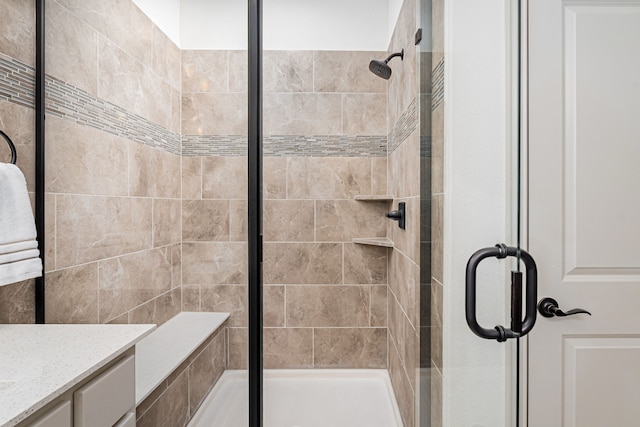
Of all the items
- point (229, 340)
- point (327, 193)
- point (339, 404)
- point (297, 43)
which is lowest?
point (339, 404)

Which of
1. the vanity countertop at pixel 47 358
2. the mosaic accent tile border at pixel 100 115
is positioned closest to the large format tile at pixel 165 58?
the mosaic accent tile border at pixel 100 115

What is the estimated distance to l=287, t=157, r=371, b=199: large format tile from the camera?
6.07ft

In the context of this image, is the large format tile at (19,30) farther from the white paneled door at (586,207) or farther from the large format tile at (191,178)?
the white paneled door at (586,207)

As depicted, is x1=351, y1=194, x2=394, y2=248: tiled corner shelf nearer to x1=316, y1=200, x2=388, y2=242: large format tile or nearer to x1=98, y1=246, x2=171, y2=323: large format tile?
x1=316, y1=200, x2=388, y2=242: large format tile

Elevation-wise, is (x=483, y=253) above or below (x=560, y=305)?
above

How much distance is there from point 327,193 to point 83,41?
1235 mm

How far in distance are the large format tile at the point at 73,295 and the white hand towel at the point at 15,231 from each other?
140 mm

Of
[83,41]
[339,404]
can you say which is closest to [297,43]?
[83,41]

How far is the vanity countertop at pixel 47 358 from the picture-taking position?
20.9 inches

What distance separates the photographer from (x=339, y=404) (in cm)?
172

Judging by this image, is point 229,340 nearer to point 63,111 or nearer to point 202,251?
point 202,251

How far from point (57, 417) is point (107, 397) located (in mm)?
123

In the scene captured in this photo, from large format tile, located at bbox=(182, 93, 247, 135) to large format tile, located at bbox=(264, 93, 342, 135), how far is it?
720mm

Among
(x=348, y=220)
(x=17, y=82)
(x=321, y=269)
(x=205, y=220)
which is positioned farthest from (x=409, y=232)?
(x=17, y=82)
